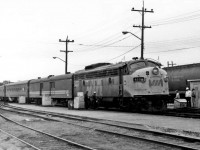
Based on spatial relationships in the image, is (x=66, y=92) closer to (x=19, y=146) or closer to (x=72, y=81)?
(x=72, y=81)

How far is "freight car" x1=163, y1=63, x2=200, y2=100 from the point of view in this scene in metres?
27.0

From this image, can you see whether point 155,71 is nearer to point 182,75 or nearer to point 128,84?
point 128,84

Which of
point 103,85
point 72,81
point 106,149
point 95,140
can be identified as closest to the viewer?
point 106,149

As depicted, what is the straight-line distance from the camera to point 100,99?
86.8ft

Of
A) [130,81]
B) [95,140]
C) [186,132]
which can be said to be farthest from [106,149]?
[130,81]

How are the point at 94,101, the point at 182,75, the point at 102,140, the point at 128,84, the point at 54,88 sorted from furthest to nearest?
the point at 54,88 → the point at 182,75 → the point at 94,101 → the point at 128,84 → the point at 102,140

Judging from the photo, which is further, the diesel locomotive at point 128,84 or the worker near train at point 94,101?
the worker near train at point 94,101

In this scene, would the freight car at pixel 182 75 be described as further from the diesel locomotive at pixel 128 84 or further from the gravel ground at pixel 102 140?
the gravel ground at pixel 102 140

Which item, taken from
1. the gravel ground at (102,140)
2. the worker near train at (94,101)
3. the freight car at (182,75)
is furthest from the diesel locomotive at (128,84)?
the gravel ground at (102,140)

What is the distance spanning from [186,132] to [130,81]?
10020mm

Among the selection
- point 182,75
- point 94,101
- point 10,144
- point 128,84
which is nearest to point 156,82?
point 128,84

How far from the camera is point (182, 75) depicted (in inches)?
1126

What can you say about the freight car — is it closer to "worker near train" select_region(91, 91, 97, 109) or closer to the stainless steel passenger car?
"worker near train" select_region(91, 91, 97, 109)

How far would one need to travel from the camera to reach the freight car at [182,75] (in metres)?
27.0
